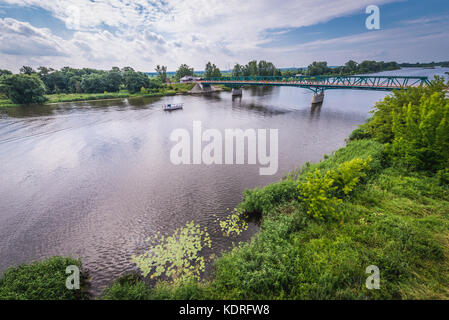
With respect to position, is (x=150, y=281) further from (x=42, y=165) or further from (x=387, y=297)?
(x=42, y=165)

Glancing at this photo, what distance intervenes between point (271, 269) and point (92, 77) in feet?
403

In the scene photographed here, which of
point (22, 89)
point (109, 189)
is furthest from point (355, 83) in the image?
point (22, 89)

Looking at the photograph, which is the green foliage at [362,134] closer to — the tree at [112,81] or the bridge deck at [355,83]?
the bridge deck at [355,83]

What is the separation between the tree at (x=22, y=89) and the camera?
205ft

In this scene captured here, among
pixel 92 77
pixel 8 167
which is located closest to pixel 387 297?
pixel 8 167

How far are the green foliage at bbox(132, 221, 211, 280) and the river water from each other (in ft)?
2.25

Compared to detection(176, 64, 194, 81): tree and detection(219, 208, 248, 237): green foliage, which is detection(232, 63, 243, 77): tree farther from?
detection(219, 208, 248, 237): green foliage

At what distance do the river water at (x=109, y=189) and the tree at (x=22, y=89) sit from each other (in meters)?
42.8

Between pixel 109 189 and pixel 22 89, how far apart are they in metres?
82.0

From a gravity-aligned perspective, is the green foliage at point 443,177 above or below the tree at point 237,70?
below

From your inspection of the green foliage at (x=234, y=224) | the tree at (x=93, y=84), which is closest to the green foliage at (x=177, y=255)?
the green foliage at (x=234, y=224)

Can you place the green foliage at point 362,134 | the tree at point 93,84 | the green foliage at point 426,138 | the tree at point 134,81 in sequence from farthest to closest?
1. the tree at point 134,81
2. the tree at point 93,84
3. the green foliage at point 362,134
4. the green foliage at point 426,138

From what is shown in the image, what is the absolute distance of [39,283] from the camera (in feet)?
27.1

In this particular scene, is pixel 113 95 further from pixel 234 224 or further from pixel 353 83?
pixel 353 83
